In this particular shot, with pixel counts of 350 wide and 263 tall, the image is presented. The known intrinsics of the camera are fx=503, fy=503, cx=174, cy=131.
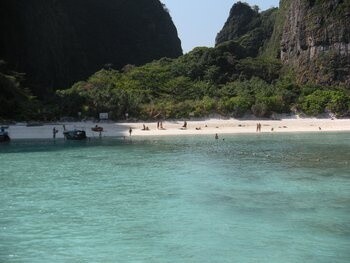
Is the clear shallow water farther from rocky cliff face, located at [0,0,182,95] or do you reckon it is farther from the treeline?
rocky cliff face, located at [0,0,182,95]

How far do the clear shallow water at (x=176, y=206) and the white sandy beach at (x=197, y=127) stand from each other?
15.0m

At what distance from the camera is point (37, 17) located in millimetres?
91062

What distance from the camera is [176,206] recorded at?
20.6 m

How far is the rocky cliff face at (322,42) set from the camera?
78688 mm

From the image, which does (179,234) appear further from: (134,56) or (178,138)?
(134,56)

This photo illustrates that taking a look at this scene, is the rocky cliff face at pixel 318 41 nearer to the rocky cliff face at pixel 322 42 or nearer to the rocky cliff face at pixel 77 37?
the rocky cliff face at pixel 322 42

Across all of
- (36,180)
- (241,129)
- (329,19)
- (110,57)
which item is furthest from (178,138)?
(110,57)

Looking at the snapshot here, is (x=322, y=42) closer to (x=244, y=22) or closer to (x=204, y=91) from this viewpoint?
(x=204, y=91)

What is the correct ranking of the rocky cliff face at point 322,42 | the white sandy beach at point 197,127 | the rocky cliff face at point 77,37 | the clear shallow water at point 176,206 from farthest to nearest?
the rocky cliff face at point 77,37 < the rocky cliff face at point 322,42 < the white sandy beach at point 197,127 < the clear shallow water at point 176,206

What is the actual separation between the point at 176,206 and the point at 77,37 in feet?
342

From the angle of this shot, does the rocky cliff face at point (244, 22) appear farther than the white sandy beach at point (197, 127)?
Yes

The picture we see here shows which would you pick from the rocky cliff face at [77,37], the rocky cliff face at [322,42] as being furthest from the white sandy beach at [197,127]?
the rocky cliff face at [77,37]

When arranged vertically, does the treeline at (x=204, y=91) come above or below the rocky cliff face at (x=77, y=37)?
below

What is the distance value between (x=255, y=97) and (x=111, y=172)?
3918cm
